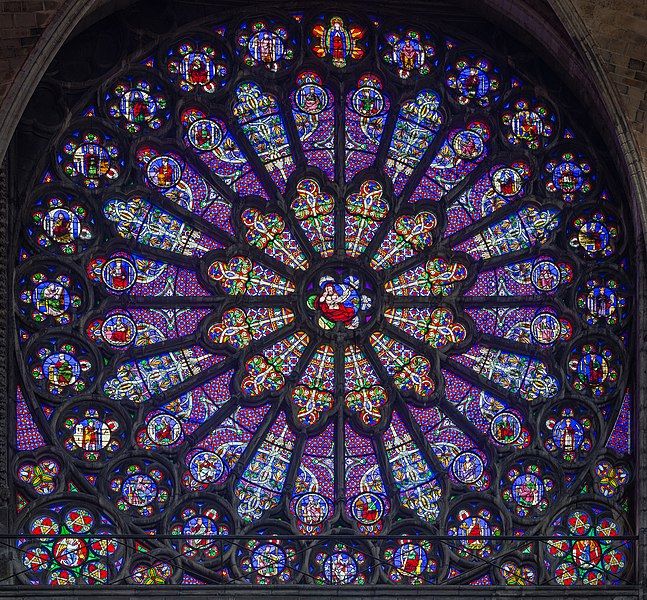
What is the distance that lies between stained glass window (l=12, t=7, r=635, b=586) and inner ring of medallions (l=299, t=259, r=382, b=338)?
3 centimetres

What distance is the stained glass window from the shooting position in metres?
21.6

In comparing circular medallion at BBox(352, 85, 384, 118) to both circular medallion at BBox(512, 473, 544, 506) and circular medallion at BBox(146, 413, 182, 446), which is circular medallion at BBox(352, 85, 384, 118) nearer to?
circular medallion at BBox(146, 413, 182, 446)

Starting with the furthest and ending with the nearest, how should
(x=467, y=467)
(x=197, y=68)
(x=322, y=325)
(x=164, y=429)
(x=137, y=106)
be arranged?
(x=197, y=68)
(x=137, y=106)
(x=322, y=325)
(x=467, y=467)
(x=164, y=429)

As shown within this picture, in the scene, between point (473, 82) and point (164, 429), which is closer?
point (164, 429)

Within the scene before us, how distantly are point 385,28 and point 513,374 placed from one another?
13.9 ft

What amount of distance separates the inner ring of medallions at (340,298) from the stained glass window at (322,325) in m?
0.03

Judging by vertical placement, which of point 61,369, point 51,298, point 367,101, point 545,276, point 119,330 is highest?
point 367,101

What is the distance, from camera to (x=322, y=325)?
22.6m

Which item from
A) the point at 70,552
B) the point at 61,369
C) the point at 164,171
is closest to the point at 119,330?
the point at 61,369

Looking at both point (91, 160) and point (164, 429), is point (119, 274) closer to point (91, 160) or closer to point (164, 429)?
point (91, 160)

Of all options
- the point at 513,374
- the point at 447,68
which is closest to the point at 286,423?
the point at 513,374

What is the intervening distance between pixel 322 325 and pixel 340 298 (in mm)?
377

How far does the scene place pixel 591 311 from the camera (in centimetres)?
2273

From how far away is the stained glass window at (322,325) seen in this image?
21641 mm
